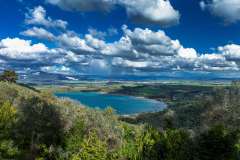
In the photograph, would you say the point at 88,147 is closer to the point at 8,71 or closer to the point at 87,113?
the point at 87,113

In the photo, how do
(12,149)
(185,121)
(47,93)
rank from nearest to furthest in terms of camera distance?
(12,149) → (47,93) → (185,121)

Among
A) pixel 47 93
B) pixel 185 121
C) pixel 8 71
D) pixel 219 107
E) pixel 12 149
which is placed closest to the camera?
pixel 12 149

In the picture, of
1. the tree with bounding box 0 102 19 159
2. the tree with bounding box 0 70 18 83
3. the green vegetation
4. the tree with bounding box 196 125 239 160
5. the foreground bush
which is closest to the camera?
the tree with bounding box 0 102 19 159

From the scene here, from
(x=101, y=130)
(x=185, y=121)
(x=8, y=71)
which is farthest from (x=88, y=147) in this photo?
(x=8, y=71)

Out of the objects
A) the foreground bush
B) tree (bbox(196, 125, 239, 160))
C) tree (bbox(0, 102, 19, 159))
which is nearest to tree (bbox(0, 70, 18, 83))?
the foreground bush

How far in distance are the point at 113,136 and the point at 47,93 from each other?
3224 centimetres

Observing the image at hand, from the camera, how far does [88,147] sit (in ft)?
133

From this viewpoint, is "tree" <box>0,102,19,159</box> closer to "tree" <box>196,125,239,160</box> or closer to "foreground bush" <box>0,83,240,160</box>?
"foreground bush" <box>0,83,240,160</box>

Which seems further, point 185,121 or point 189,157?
point 185,121

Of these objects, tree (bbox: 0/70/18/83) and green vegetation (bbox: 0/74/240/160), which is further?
tree (bbox: 0/70/18/83)

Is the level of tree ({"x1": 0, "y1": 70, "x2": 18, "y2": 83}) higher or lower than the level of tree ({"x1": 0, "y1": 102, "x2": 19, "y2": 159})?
higher

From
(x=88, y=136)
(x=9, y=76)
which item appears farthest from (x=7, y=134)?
(x=9, y=76)

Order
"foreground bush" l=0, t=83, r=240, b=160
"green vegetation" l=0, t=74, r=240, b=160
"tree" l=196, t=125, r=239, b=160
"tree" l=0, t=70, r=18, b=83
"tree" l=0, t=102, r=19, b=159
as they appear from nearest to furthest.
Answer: "tree" l=0, t=102, r=19, b=159
"green vegetation" l=0, t=74, r=240, b=160
"foreground bush" l=0, t=83, r=240, b=160
"tree" l=196, t=125, r=239, b=160
"tree" l=0, t=70, r=18, b=83

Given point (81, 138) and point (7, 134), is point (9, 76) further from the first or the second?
point (81, 138)
